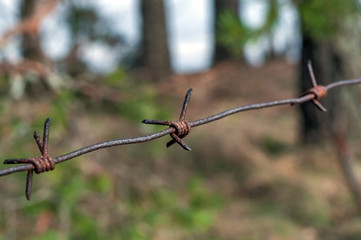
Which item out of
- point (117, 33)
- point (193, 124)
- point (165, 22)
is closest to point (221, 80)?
point (165, 22)

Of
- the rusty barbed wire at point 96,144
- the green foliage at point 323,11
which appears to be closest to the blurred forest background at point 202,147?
the green foliage at point 323,11

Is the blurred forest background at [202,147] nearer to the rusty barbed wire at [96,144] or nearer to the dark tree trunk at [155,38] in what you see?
the dark tree trunk at [155,38]

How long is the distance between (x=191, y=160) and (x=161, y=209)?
1.74 meters

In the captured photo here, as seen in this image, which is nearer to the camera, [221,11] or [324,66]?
[324,66]

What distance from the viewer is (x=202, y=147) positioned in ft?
14.3

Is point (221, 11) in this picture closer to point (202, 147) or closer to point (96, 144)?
point (202, 147)

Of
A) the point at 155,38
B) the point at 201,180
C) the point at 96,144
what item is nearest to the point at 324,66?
the point at 201,180

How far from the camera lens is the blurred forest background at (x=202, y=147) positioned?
2379 mm

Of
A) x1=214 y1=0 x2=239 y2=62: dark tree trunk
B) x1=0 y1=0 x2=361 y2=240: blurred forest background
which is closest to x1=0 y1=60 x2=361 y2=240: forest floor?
x1=0 y1=0 x2=361 y2=240: blurred forest background

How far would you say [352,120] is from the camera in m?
3.60

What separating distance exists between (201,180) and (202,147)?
54cm

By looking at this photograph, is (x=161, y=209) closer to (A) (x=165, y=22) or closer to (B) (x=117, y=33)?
(A) (x=165, y=22)

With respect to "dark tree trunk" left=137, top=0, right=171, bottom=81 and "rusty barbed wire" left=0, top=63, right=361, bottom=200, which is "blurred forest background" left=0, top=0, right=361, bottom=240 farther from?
"rusty barbed wire" left=0, top=63, right=361, bottom=200

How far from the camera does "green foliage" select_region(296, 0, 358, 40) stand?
227cm
